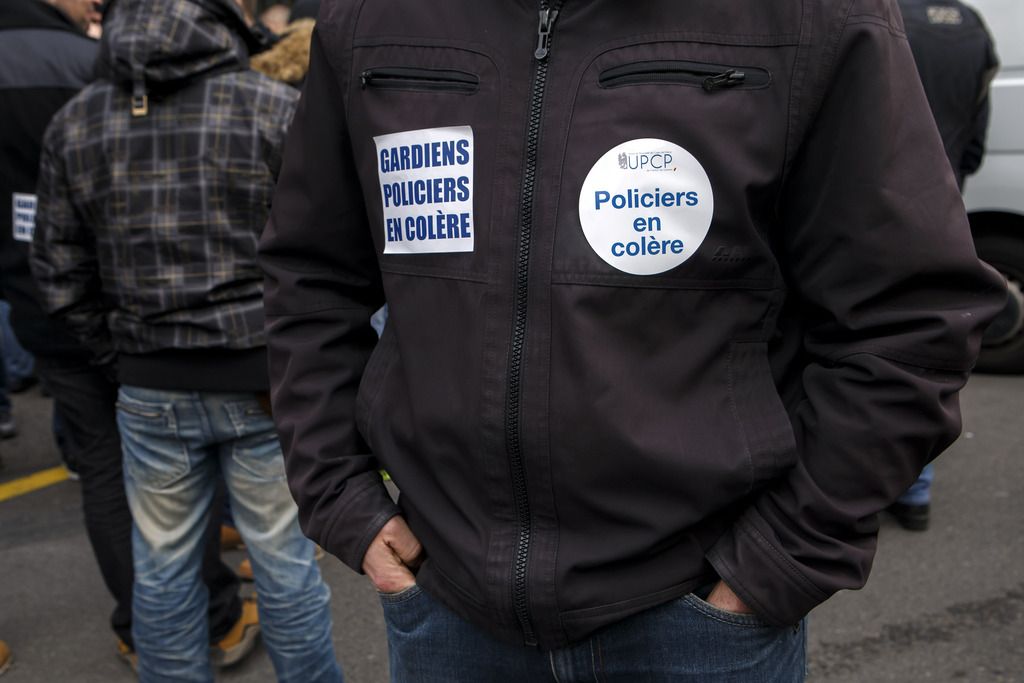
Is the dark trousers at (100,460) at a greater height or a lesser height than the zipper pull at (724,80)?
lesser

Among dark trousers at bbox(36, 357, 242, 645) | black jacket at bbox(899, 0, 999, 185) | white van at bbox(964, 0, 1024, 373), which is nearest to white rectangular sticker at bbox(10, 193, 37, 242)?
dark trousers at bbox(36, 357, 242, 645)

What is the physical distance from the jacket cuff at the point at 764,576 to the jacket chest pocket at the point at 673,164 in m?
0.31

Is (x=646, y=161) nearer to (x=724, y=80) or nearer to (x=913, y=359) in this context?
(x=724, y=80)

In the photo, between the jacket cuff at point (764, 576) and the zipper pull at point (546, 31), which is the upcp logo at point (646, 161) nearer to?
the zipper pull at point (546, 31)

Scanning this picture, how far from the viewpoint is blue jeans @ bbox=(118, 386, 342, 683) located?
2.66m

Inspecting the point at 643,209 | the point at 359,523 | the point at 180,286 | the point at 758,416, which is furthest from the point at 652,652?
the point at 180,286

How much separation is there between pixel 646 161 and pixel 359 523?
652 mm

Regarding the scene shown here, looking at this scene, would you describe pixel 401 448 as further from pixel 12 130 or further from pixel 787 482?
pixel 12 130

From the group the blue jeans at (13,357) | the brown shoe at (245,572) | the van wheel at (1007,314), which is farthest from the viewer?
the blue jeans at (13,357)

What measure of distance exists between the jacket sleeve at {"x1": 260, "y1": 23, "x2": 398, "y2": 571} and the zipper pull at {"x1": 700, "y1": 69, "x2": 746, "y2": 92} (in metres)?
0.55

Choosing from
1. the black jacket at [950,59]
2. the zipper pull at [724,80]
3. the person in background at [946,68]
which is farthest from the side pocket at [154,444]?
the black jacket at [950,59]

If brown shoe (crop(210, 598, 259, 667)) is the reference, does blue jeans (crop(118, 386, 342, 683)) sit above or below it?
above

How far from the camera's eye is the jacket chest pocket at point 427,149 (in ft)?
4.66

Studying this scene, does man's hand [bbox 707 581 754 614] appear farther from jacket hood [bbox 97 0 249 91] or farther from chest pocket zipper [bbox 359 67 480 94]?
jacket hood [bbox 97 0 249 91]
